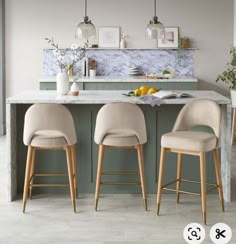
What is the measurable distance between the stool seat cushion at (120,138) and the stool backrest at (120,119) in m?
0.02

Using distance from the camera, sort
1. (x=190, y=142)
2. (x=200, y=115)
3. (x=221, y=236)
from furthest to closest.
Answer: (x=200, y=115) → (x=190, y=142) → (x=221, y=236)

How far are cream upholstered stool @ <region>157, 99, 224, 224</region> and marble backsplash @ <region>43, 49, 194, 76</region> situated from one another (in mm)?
3997

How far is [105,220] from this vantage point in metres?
4.30

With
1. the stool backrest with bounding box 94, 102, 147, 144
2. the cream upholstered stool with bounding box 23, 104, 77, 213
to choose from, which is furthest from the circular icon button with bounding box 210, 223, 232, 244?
the cream upholstered stool with bounding box 23, 104, 77, 213

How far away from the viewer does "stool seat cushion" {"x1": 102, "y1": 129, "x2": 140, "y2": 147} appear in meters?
4.46

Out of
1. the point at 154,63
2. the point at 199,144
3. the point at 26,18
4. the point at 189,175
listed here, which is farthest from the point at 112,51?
the point at 199,144

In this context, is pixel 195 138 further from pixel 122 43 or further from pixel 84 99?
pixel 122 43

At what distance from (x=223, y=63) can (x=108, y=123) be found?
15.1 feet

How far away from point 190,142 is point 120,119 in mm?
631

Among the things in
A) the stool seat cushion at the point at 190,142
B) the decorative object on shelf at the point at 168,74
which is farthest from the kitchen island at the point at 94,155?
the decorative object on shelf at the point at 168,74

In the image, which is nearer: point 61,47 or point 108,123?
point 108,123

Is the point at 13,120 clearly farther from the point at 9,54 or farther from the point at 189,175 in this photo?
the point at 9,54

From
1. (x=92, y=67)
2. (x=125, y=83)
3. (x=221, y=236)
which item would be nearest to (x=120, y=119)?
(x=221, y=236)

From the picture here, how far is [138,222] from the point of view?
4.25 meters
